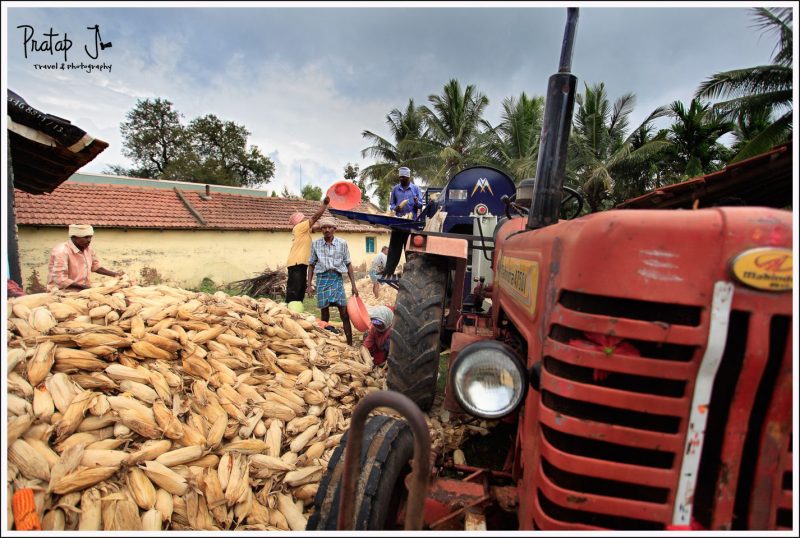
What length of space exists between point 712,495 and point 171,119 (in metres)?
37.1

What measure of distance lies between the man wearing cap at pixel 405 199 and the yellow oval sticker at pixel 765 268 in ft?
20.4

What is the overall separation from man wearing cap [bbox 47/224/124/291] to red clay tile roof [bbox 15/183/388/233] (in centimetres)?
616

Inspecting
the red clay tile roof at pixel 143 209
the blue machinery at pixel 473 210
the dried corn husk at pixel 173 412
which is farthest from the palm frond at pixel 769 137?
the dried corn husk at pixel 173 412

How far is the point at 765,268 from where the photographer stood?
0.96m

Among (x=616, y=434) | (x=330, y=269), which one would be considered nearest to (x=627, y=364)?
(x=616, y=434)

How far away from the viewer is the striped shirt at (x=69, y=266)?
385cm

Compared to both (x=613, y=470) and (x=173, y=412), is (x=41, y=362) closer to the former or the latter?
(x=173, y=412)

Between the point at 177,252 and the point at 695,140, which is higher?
the point at 695,140

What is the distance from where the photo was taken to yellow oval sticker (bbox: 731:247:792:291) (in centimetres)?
96

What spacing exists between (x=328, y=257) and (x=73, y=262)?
2.75m

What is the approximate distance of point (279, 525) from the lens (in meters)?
2.13

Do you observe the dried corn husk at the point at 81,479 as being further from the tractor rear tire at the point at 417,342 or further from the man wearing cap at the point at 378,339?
the man wearing cap at the point at 378,339

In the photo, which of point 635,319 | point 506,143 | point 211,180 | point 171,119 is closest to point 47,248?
point 635,319

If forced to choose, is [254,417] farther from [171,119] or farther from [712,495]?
[171,119]
